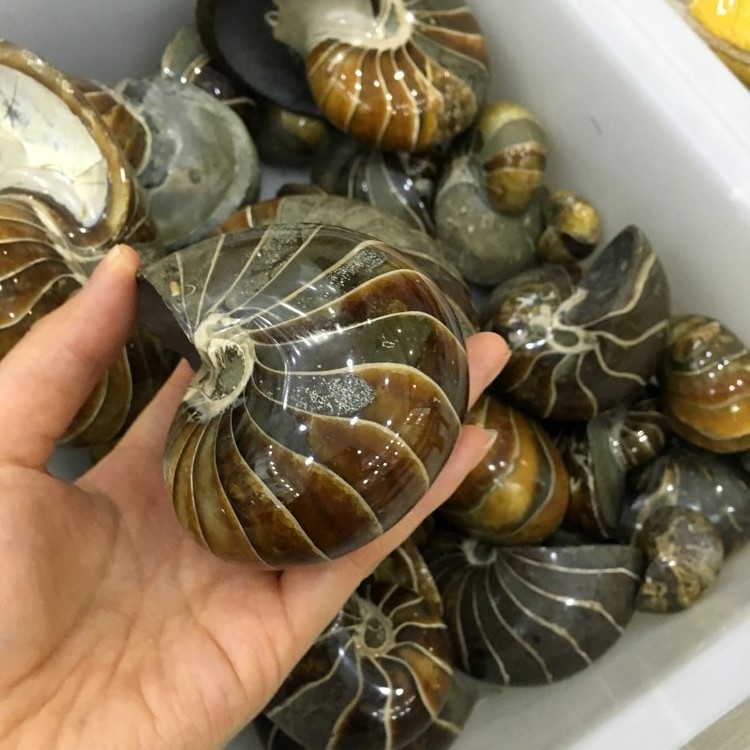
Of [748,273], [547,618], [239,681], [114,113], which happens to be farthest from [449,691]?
[114,113]

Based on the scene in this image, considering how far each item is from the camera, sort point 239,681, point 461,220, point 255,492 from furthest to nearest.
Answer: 1. point 461,220
2. point 239,681
3. point 255,492

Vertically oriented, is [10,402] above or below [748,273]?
below

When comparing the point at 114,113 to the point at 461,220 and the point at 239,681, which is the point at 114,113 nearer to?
the point at 461,220

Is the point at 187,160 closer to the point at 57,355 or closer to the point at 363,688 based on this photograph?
the point at 57,355

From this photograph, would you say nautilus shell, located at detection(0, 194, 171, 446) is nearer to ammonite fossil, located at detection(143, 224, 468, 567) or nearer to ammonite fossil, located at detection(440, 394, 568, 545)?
ammonite fossil, located at detection(143, 224, 468, 567)

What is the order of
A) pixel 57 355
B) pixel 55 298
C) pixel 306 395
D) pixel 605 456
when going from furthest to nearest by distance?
pixel 605 456
pixel 55 298
pixel 57 355
pixel 306 395

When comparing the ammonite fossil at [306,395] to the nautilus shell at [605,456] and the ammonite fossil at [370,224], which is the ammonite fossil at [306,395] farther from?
the nautilus shell at [605,456]

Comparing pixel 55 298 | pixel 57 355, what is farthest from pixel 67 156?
pixel 57 355
